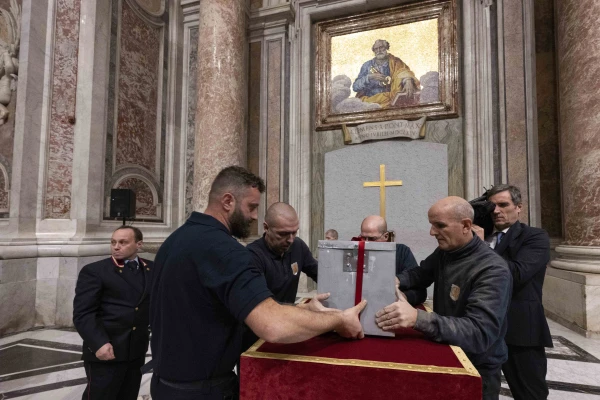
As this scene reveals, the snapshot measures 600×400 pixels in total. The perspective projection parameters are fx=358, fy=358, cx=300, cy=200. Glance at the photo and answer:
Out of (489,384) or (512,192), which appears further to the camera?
(512,192)

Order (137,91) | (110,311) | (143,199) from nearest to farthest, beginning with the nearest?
1. (110,311)
2. (137,91)
3. (143,199)

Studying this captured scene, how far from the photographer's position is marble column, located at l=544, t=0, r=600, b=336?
4.52 metres

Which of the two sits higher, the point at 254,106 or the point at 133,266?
the point at 254,106

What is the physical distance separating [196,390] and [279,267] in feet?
4.03

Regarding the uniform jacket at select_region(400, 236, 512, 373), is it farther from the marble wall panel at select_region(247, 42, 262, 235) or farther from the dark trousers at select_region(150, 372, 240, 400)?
the marble wall panel at select_region(247, 42, 262, 235)

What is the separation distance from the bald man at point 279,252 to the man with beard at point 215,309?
0.79 meters

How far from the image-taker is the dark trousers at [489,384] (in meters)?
1.63

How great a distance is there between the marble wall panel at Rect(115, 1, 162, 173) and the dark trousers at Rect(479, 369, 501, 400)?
6271 mm

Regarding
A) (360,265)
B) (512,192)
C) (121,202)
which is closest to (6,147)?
(121,202)

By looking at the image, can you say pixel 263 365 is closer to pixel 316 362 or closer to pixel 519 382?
pixel 316 362

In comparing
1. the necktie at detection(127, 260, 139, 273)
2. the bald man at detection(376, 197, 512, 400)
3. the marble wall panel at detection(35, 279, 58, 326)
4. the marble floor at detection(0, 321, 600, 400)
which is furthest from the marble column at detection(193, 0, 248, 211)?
the bald man at detection(376, 197, 512, 400)

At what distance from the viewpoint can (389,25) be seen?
24.1 feet

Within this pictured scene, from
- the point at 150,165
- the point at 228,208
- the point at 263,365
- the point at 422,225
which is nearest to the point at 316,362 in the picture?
the point at 263,365

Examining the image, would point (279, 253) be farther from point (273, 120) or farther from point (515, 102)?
point (515, 102)
